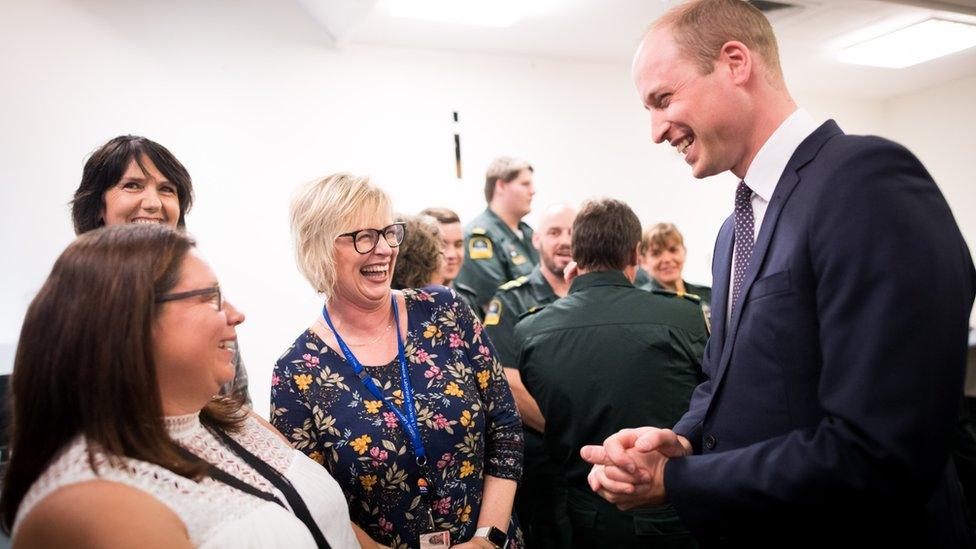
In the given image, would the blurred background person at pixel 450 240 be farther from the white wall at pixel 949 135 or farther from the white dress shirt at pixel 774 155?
the white wall at pixel 949 135

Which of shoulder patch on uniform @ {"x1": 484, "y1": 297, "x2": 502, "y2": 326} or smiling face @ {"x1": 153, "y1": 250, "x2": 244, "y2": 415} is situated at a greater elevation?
smiling face @ {"x1": 153, "y1": 250, "x2": 244, "y2": 415}

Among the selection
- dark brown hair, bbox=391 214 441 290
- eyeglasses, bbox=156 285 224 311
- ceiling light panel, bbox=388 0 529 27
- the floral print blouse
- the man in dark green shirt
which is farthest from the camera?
ceiling light panel, bbox=388 0 529 27

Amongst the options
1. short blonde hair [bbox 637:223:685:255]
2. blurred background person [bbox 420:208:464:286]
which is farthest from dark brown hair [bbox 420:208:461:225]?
short blonde hair [bbox 637:223:685:255]

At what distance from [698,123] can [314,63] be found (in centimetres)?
333

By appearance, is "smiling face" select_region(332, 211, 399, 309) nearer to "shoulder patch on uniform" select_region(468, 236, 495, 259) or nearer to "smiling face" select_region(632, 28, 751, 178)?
"smiling face" select_region(632, 28, 751, 178)

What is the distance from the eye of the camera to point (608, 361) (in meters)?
2.06

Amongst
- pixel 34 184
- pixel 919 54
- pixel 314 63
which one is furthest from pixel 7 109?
pixel 919 54

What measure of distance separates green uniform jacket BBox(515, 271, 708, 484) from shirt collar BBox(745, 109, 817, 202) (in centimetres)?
88

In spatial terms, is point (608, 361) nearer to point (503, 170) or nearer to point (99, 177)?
point (99, 177)

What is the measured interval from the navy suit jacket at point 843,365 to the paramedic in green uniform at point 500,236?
250 cm

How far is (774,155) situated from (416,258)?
4.46ft

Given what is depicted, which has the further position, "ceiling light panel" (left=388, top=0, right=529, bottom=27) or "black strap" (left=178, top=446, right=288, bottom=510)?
"ceiling light panel" (left=388, top=0, right=529, bottom=27)

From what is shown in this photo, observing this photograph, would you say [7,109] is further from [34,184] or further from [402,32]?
[402,32]

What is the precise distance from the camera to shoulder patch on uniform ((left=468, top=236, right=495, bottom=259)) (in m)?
3.76
